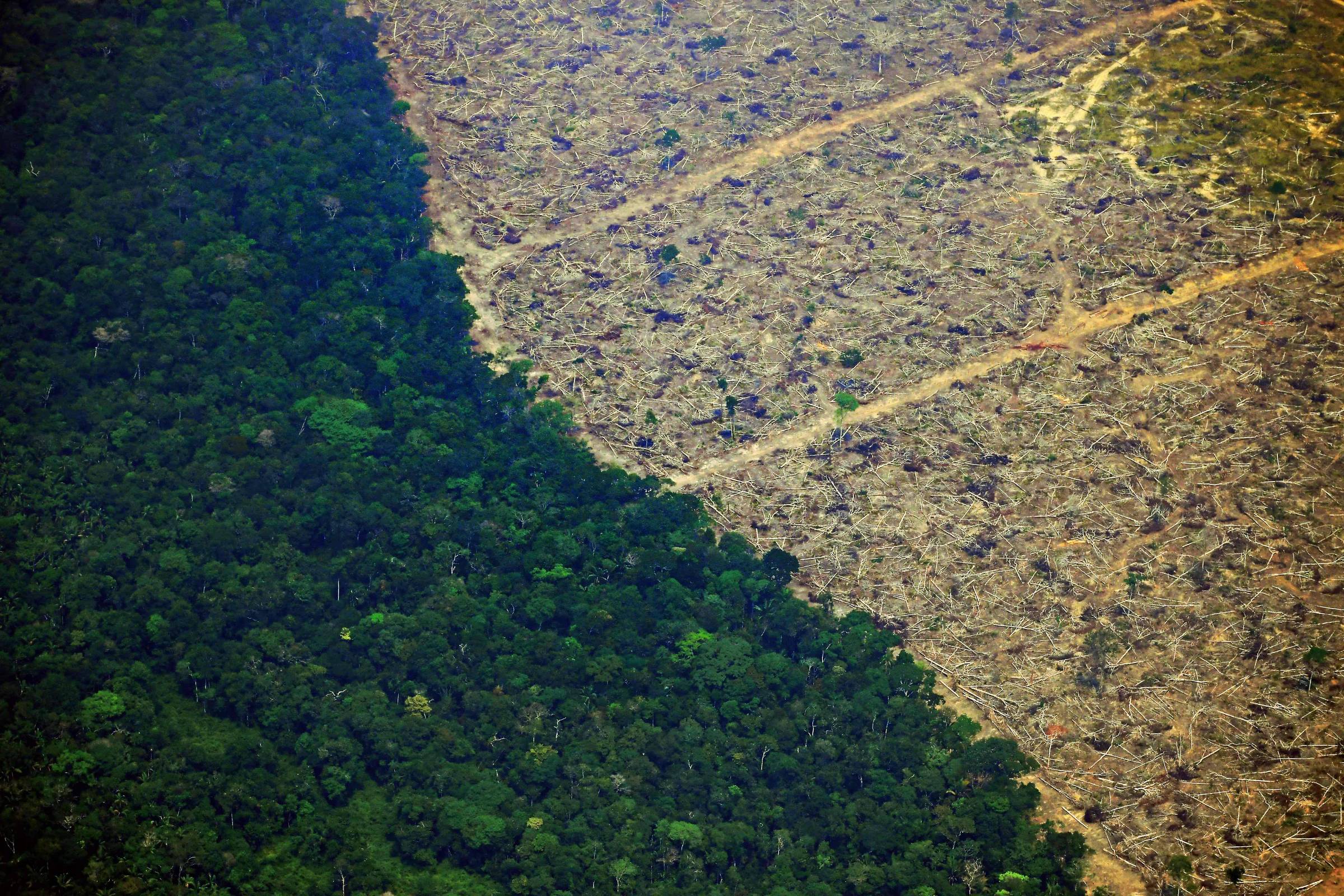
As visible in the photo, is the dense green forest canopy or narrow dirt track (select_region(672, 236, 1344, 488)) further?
narrow dirt track (select_region(672, 236, 1344, 488))

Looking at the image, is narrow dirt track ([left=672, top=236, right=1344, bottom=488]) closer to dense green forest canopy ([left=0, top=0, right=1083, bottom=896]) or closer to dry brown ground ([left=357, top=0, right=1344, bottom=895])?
dry brown ground ([left=357, top=0, right=1344, bottom=895])

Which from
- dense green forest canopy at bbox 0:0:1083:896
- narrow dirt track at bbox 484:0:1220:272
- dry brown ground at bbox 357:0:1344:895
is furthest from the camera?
narrow dirt track at bbox 484:0:1220:272

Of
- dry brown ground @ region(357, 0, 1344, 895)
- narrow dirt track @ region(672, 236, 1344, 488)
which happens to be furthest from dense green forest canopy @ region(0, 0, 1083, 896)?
narrow dirt track @ region(672, 236, 1344, 488)

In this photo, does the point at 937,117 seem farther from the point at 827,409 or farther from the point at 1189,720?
the point at 1189,720

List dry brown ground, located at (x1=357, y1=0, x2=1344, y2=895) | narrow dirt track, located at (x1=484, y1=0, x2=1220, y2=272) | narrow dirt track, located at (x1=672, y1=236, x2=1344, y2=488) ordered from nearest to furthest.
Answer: dry brown ground, located at (x1=357, y1=0, x2=1344, y2=895) → narrow dirt track, located at (x1=672, y1=236, x2=1344, y2=488) → narrow dirt track, located at (x1=484, y1=0, x2=1220, y2=272)

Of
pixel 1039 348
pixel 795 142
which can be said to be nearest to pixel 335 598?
pixel 795 142

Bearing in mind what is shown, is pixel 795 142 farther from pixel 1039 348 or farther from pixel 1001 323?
pixel 1039 348
